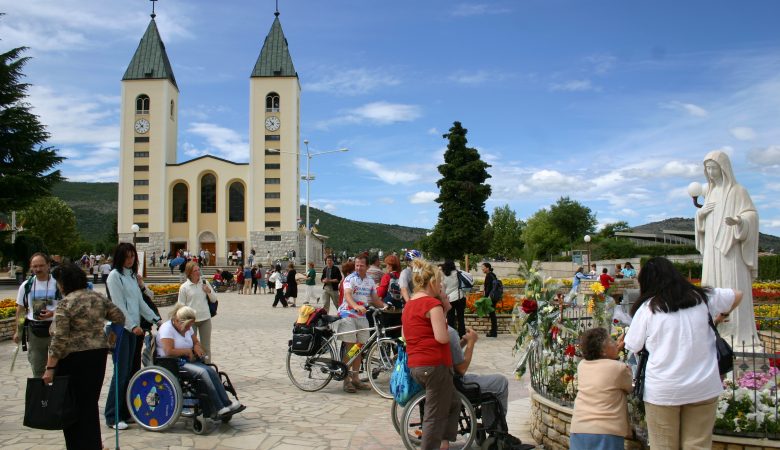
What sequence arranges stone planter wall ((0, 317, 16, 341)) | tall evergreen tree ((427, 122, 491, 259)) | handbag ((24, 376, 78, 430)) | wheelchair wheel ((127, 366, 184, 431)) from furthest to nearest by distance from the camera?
tall evergreen tree ((427, 122, 491, 259)), stone planter wall ((0, 317, 16, 341)), wheelchair wheel ((127, 366, 184, 431)), handbag ((24, 376, 78, 430))

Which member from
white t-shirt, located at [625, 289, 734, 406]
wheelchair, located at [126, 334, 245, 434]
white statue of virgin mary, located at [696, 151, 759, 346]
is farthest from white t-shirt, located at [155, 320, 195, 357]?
white statue of virgin mary, located at [696, 151, 759, 346]

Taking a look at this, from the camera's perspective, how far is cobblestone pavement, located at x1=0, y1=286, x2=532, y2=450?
20.3 feet

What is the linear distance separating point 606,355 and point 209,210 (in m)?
63.2

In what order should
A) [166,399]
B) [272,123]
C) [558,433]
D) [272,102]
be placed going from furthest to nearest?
[272,102]
[272,123]
[166,399]
[558,433]

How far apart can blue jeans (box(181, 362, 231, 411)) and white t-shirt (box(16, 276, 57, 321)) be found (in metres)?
1.66

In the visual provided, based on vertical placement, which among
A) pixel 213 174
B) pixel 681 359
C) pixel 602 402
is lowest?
pixel 602 402

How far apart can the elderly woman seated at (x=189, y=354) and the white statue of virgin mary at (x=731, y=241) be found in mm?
5699

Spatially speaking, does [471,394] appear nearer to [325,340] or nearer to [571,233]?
[325,340]

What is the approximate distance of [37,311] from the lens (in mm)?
6812

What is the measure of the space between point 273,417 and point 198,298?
2.22m

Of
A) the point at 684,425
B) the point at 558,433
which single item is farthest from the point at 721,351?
the point at 558,433

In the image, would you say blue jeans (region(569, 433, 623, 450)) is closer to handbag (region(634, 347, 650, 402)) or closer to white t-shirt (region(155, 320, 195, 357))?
handbag (region(634, 347, 650, 402))

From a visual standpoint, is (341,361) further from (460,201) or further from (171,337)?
(460,201)

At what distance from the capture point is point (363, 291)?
9.22 meters
